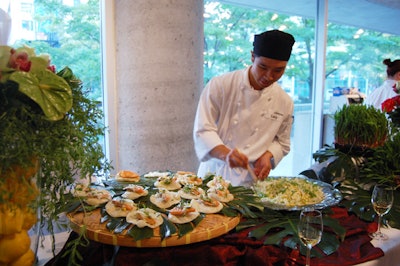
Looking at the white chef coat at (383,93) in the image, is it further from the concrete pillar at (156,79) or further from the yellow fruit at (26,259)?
the yellow fruit at (26,259)

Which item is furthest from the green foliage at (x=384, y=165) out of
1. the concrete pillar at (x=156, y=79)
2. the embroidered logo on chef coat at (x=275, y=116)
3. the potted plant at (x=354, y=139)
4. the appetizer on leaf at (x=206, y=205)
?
the concrete pillar at (x=156, y=79)

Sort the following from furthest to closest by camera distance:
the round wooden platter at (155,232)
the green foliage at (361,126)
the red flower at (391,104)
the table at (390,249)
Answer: the red flower at (391,104), the green foliage at (361,126), the table at (390,249), the round wooden platter at (155,232)

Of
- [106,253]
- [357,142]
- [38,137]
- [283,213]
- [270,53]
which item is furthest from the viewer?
[357,142]

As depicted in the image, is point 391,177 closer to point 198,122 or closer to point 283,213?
point 283,213

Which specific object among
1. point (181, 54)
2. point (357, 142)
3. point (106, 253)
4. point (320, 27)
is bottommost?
point (106, 253)

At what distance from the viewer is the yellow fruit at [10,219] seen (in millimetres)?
797

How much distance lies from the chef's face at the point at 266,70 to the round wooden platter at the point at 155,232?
88 cm

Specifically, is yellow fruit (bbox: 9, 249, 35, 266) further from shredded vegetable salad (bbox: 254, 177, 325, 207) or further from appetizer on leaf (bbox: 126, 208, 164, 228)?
shredded vegetable salad (bbox: 254, 177, 325, 207)

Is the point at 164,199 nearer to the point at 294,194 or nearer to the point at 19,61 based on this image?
the point at 294,194

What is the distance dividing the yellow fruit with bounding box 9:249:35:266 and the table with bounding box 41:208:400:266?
196mm

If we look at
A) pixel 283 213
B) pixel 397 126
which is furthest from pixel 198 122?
pixel 397 126

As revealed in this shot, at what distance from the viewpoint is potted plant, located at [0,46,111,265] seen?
0.77 metres

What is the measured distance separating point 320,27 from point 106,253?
188 inches

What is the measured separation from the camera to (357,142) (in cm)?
196
